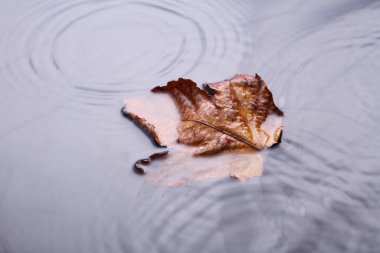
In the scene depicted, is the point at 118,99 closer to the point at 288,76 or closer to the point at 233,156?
the point at 233,156

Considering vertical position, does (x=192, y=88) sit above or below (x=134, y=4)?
below

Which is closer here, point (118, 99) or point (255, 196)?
point (255, 196)

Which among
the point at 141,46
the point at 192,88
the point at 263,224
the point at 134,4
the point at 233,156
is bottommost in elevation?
the point at 263,224

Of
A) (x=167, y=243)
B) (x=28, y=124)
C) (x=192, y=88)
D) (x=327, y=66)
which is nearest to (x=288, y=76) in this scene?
(x=327, y=66)

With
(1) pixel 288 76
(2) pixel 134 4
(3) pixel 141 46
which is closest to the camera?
(1) pixel 288 76
